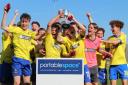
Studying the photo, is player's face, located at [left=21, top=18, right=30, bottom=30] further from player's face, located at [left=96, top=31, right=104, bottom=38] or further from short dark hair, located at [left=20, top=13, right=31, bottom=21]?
player's face, located at [left=96, top=31, right=104, bottom=38]

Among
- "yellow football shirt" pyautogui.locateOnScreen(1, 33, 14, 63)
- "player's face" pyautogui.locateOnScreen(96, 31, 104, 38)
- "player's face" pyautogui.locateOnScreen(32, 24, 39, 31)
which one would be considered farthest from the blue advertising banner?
"player's face" pyautogui.locateOnScreen(96, 31, 104, 38)

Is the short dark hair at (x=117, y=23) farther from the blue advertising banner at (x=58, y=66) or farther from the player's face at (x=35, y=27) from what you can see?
the player's face at (x=35, y=27)

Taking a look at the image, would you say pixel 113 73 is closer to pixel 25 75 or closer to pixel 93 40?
pixel 93 40

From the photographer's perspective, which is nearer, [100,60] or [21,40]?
[21,40]

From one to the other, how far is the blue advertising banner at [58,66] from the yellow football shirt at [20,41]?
1.27 meters

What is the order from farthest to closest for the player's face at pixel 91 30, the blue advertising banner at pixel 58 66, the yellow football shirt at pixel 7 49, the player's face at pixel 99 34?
the player's face at pixel 99 34, the yellow football shirt at pixel 7 49, the player's face at pixel 91 30, the blue advertising banner at pixel 58 66

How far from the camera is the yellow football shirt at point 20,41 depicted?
11.8m

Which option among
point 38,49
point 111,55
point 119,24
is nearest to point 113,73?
point 111,55

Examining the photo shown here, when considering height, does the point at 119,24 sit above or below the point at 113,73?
above

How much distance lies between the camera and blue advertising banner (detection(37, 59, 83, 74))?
1070 centimetres

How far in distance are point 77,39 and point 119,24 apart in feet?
3.73

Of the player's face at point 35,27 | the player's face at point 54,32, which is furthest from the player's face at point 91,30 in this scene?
the player's face at point 35,27

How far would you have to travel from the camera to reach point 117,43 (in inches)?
471

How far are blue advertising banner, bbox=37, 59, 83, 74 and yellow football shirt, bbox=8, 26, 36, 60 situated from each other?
1.27 m
